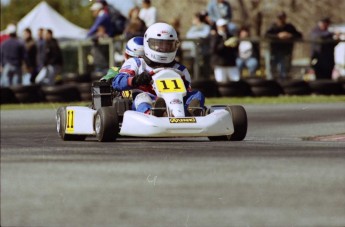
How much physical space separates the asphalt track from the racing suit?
0.32 meters

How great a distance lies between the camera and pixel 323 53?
66.1 ft

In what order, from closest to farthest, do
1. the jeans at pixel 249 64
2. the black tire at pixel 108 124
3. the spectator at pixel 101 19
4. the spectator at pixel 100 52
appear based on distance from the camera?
the black tire at pixel 108 124 → the spectator at pixel 101 19 → the spectator at pixel 100 52 → the jeans at pixel 249 64

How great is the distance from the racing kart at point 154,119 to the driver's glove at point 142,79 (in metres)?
0.13

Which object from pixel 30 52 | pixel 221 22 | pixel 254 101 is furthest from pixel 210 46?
pixel 30 52

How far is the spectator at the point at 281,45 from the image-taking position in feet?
65.1

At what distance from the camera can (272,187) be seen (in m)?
4.83

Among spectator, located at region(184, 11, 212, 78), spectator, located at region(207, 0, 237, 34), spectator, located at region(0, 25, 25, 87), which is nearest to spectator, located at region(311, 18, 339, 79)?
spectator, located at region(184, 11, 212, 78)

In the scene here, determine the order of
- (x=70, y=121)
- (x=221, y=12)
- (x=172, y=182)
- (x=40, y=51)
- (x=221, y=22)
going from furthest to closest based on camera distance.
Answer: (x=40, y=51)
(x=221, y=12)
(x=221, y=22)
(x=70, y=121)
(x=172, y=182)

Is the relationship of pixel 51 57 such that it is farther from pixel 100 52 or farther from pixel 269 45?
pixel 269 45

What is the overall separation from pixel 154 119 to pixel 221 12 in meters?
10.4

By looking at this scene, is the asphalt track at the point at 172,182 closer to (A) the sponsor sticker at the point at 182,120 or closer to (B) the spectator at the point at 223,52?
(A) the sponsor sticker at the point at 182,120

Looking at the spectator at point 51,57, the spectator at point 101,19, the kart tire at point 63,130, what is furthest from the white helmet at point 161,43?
the spectator at point 51,57

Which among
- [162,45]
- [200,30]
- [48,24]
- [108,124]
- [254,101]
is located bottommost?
[254,101]

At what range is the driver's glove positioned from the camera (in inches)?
351
